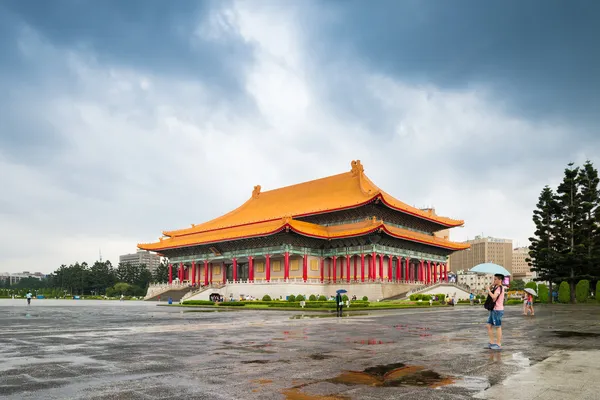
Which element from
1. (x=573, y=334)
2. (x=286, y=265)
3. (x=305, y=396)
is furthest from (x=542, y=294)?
(x=305, y=396)

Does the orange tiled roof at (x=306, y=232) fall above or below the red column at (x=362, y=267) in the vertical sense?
above

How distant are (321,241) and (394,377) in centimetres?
4982

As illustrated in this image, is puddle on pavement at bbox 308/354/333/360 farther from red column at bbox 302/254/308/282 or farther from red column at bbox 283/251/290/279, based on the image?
red column at bbox 302/254/308/282

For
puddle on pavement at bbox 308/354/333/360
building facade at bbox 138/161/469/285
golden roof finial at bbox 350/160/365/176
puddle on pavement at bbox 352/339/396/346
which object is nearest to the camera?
puddle on pavement at bbox 308/354/333/360

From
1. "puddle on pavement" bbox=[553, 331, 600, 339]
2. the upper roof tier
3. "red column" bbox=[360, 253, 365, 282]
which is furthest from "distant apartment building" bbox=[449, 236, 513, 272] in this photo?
"puddle on pavement" bbox=[553, 331, 600, 339]

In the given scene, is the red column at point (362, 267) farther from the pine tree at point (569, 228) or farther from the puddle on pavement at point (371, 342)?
the puddle on pavement at point (371, 342)

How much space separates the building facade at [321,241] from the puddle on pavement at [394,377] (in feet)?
140

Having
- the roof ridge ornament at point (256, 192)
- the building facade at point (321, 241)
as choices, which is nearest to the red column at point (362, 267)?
the building facade at point (321, 241)

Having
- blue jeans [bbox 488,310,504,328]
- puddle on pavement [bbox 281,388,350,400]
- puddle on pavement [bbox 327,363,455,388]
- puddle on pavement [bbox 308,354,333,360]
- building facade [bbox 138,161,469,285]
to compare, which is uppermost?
building facade [bbox 138,161,469,285]

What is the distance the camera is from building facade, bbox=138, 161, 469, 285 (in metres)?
54.8

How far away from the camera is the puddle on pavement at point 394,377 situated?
7.58m

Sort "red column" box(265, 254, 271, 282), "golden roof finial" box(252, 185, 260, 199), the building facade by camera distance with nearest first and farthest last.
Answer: the building facade → "red column" box(265, 254, 271, 282) → "golden roof finial" box(252, 185, 260, 199)

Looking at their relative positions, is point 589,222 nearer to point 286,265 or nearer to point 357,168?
point 357,168

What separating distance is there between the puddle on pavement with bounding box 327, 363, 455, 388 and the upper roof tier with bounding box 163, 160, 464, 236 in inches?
1721
